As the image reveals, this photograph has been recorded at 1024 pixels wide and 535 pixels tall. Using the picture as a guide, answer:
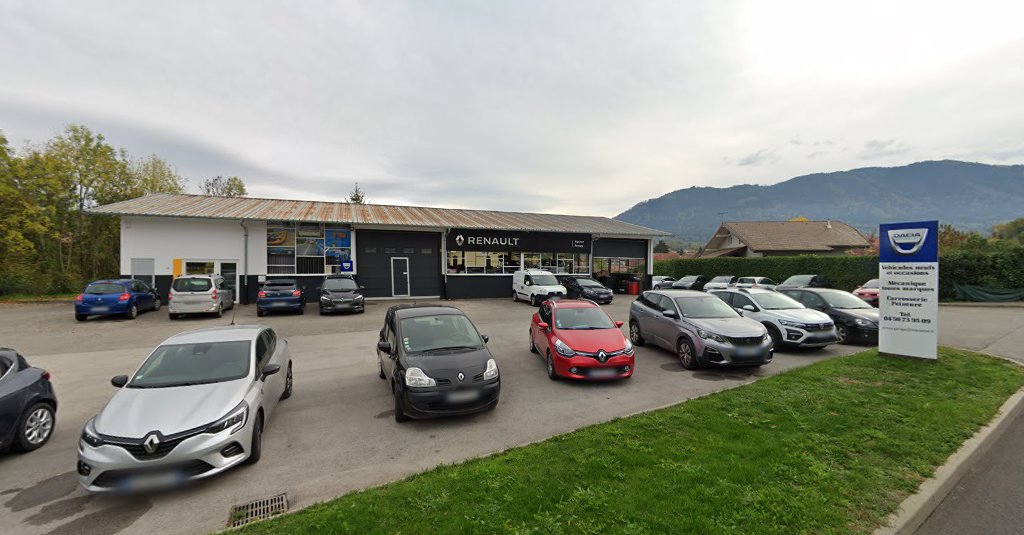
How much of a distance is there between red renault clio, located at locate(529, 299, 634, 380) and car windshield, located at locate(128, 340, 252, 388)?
16.1ft

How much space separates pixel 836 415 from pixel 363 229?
69.5 ft

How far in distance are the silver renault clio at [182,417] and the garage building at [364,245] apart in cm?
1626

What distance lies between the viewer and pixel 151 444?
3.79 m

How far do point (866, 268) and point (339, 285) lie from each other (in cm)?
2855

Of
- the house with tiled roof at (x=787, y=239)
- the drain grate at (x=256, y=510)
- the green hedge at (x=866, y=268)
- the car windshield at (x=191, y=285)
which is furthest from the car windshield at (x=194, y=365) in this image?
the house with tiled roof at (x=787, y=239)

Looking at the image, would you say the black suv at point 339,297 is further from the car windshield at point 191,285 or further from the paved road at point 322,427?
the paved road at point 322,427

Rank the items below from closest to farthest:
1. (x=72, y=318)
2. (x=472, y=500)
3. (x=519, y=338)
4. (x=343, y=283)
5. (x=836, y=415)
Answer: (x=472, y=500), (x=836, y=415), (x=519, y=338), (x=72, y=318), (x=343, y=283)

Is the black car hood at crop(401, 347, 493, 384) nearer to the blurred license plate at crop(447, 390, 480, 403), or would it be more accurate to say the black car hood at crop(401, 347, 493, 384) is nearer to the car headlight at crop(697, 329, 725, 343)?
the blurred license plate at crop(447, 390, 480, 403)

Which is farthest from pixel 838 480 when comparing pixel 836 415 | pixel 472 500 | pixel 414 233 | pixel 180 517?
pixel 414 233

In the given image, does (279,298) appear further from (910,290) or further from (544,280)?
(910,290)

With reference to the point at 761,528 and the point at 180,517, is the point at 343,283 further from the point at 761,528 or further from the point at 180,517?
the point at 761,528

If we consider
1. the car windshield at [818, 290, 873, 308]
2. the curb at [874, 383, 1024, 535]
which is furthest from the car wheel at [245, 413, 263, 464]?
the car windshield at [818, 290, 873, 308]

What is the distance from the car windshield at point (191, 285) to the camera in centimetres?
1487

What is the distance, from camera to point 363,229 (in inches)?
866
